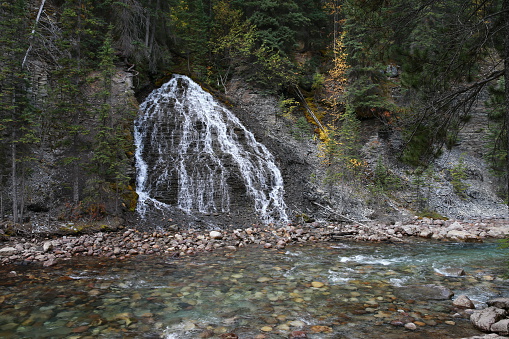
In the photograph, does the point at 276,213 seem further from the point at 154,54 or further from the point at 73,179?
the point at 154,54

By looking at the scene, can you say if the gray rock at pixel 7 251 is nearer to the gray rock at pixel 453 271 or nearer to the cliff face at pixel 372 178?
the cliff face at pixel 372 178

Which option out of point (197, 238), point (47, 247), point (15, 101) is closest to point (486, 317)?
point (197, 238)

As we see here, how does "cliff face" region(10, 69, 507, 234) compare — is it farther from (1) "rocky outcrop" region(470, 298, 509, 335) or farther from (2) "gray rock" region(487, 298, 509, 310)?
(1) "rocky outcrop" region(470, 298, 509, 335)

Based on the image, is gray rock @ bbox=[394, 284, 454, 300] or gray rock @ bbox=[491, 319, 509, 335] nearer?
gray rock @ bbox=[491, 319, 509, 335]

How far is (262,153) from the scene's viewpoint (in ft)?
55.0

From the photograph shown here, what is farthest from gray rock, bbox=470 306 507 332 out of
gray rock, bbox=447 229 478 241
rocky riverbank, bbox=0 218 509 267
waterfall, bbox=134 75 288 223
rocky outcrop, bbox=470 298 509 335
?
waterfall, bbox=134 75 288 223

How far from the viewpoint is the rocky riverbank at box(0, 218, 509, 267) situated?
8.23m

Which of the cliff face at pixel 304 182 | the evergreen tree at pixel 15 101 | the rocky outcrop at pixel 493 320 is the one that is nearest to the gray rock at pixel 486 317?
the rocky outcrop at pixel 493 320

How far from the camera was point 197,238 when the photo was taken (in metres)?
9.94

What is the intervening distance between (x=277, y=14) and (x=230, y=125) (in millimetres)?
12003

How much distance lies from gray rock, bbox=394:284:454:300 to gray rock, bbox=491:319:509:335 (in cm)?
138

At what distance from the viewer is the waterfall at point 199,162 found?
1316cm

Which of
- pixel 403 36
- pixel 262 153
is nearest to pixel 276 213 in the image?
pixel 262 153

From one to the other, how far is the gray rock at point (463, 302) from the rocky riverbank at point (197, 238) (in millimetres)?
5162
